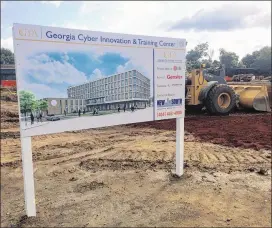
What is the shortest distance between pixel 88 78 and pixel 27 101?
0.79 metres

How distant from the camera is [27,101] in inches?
128

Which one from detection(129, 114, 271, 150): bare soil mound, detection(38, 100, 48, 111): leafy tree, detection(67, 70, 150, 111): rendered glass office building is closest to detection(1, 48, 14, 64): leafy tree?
detection(129, 114, 271, 150): bare soil mound

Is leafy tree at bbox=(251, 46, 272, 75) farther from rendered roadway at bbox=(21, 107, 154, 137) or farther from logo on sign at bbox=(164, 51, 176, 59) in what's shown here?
rendered roadway at bbox=(21, 107, 154, 137)

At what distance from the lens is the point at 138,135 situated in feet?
28.7

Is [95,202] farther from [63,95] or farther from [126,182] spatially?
[63,95]

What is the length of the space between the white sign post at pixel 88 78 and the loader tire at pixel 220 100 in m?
7.22

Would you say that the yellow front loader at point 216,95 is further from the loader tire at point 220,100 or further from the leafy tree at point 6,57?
the leafy tree at point 6,57

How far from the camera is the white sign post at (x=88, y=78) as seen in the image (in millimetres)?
3238

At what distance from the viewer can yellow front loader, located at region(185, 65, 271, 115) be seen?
11.7m

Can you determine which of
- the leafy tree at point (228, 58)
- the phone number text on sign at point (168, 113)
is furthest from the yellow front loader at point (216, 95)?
the leafy tree at point (228, 58)

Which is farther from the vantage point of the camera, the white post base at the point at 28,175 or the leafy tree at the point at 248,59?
the leafy tree at the point at 248,59

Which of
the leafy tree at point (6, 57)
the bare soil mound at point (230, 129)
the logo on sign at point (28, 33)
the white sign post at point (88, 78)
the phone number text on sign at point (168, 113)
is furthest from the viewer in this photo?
the leafy tree at point (6, 57)

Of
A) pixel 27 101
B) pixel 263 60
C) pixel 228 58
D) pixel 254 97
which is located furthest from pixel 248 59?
pixel 27 101

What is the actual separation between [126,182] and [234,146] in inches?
133
